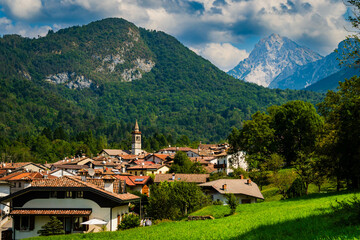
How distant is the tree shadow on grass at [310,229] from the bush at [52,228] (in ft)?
64.0

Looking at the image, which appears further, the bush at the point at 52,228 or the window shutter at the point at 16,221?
the window shutter at the point at 16,221

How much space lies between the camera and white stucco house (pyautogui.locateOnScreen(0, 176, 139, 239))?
1362 inches

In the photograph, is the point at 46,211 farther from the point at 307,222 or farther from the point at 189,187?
the point at 307,222

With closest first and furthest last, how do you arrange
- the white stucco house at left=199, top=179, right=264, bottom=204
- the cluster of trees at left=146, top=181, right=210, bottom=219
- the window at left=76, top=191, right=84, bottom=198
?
the window at left=76, top=191, right=84, bottom=198 < the cluster of trees at left=146, top=181, right=210, bottom=219 < the white stucco house at left=199, top=179, right=264, bottom=204

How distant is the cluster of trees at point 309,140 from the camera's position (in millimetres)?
32781

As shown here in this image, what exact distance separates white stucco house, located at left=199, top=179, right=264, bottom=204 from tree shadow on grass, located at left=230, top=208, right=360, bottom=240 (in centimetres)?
3179

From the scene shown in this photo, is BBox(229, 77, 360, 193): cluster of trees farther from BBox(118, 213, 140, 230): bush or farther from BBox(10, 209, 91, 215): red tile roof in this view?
BBox(10, 209, 91, 215): red tile roof

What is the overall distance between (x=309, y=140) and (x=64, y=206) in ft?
157

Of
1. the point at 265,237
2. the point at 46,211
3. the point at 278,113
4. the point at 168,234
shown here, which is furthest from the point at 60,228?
the point at 278,113

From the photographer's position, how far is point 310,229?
619 inches

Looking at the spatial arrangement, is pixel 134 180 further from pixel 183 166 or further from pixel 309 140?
pixel 309 140

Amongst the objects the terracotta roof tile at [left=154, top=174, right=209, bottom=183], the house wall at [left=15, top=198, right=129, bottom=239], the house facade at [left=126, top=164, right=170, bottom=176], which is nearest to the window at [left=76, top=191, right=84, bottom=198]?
the house wall at [left=15, top=198, right=129, bottom=239]

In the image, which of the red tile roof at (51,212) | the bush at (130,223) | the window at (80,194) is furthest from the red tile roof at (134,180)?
the bush at (130,223)

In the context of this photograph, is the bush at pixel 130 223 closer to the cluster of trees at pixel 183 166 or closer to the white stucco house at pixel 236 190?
the white stucco house at pixel 236 190
